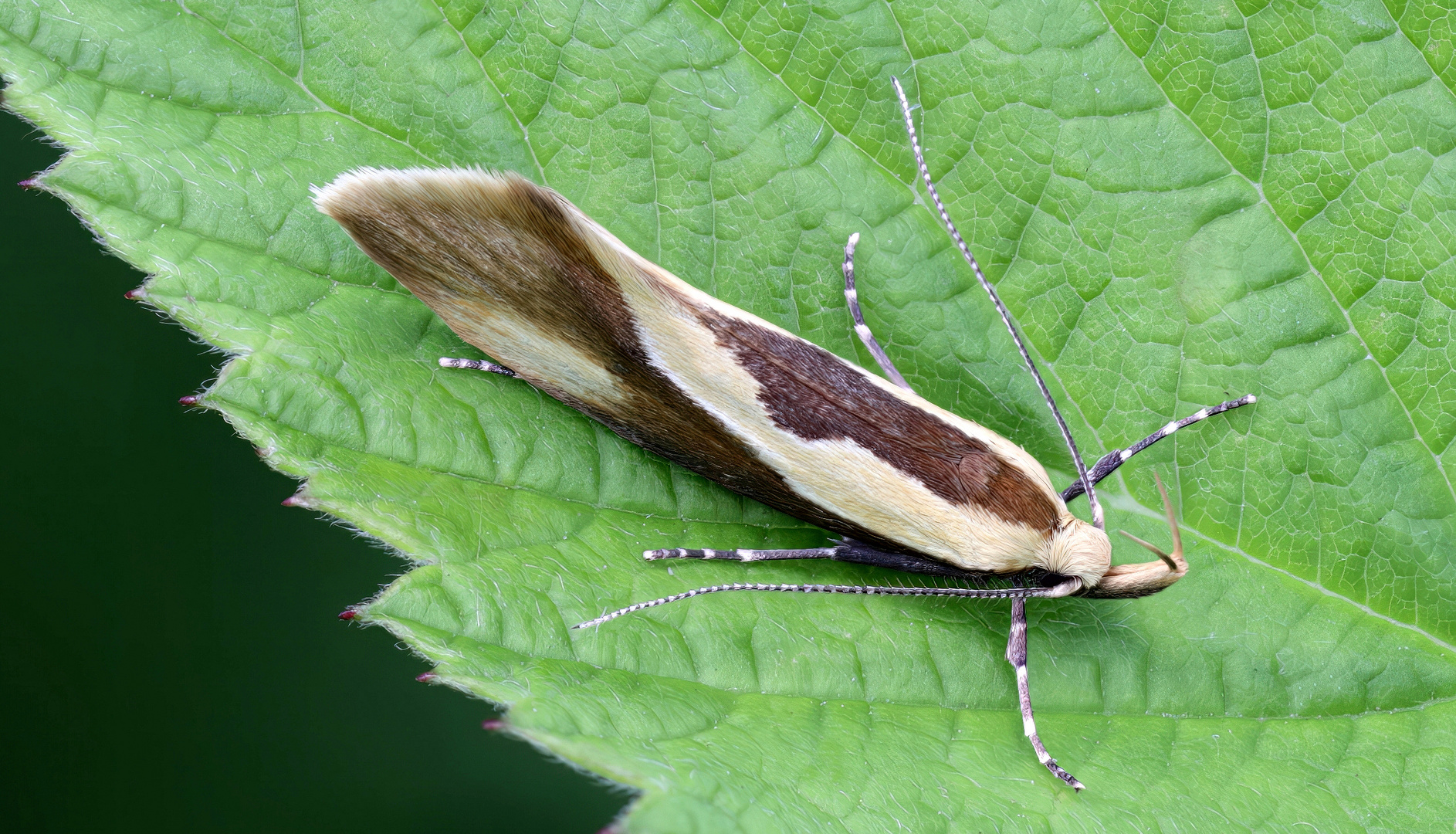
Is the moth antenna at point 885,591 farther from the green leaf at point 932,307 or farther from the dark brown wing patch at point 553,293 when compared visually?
the dark brown wing patch at point 553,293

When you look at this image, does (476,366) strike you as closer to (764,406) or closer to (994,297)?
(764,406)

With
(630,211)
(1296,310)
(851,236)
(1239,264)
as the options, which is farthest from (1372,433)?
(630,211)

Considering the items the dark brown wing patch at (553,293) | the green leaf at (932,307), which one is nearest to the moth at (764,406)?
the dark brown wing patch at (553,293)

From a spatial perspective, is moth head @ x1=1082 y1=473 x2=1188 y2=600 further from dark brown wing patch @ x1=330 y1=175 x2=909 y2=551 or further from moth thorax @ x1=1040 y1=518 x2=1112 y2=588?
dark brown wing patch @ x1=330 y1=175 x2=909 y2=551

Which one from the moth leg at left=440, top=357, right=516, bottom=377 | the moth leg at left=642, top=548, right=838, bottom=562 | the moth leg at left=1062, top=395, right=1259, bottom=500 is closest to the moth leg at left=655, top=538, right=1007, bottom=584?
the moth leg at left=642, top=548, right=838, bottom=562

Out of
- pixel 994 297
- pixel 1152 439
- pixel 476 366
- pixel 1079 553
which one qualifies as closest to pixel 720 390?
pixel 476 366
